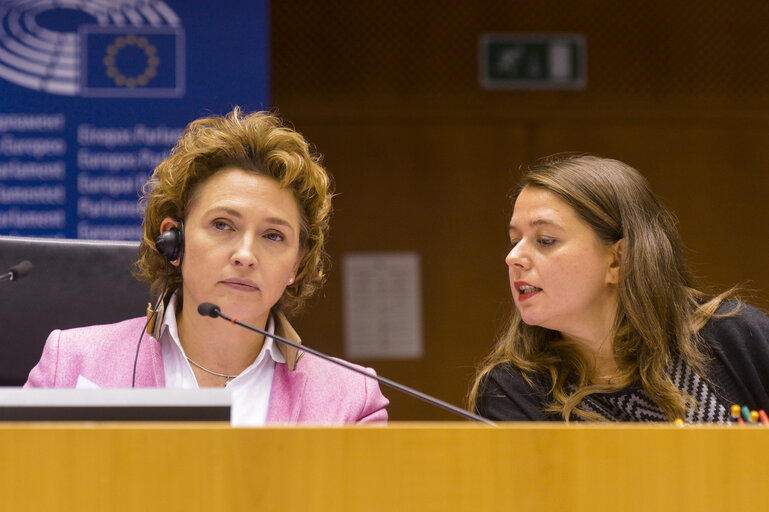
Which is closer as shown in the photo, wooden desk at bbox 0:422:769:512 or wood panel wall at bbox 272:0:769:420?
wooden desk at bbox 0:422:769:512

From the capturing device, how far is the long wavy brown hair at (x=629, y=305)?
1.64 m

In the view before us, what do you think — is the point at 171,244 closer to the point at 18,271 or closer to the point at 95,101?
the point at 18,271

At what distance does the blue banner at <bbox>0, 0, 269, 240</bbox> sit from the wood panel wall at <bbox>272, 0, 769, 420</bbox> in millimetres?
798

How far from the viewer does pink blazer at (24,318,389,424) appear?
1578 millimetres

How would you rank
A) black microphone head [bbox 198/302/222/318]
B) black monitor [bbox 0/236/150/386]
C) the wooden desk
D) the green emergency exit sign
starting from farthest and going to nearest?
1. the green emergency exit sign
2. black monitor [bbox 0/236/150/386]
3. black microphone head [bbox 198/302/222/318]
4. the wooden desk

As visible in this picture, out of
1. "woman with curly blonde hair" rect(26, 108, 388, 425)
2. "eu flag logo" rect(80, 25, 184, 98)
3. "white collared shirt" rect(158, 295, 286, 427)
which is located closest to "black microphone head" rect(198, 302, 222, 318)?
"woman with curly blonde hair" rect(26, 108, 388, 425)

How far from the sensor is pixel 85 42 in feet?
9.47

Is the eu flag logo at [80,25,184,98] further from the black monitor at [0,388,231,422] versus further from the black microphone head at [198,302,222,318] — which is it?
the black monitor at [0,388,231,422]

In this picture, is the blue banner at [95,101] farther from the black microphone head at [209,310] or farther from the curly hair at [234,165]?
the black microphone head at [209,310]

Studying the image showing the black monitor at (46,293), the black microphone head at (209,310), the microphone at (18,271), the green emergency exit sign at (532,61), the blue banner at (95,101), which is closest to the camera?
the black microphone head at (209,310)

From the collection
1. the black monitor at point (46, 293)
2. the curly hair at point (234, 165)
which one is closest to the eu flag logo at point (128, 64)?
the curly hair at point (234, 165)

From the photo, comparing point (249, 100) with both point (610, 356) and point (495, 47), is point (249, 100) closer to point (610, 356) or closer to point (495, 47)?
point (495, 47)

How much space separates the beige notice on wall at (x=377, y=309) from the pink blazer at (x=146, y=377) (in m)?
2.07

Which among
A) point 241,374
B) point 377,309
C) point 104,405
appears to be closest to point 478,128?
point 377,309
